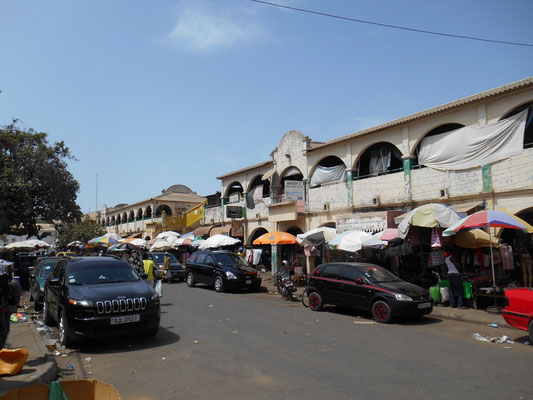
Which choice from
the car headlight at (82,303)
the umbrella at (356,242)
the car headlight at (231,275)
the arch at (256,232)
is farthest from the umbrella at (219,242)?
the car headlight at (82,303)

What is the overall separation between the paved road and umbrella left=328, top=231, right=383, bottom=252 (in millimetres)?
4488

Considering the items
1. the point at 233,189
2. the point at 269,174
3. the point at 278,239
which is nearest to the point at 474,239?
the point at 278,239

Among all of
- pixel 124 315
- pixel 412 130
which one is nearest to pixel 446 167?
pixel 412 130

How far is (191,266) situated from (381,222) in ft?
32.5

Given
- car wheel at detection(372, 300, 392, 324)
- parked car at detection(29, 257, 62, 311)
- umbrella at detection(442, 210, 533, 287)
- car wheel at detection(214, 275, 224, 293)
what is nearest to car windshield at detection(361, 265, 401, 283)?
car wheel at detection(372, 300, 392, 324)

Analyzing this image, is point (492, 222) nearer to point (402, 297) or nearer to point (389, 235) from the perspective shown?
point (402, 297)

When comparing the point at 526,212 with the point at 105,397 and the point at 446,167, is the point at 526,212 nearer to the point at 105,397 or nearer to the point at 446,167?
the point at 446,167

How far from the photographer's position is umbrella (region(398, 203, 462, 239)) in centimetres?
1296

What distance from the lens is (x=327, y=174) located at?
2181 cm

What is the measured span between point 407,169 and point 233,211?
13344 mm

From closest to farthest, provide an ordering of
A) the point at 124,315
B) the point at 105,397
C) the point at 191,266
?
1. the point at 105,397
2. the point at 124,315
3. the point at 191,266

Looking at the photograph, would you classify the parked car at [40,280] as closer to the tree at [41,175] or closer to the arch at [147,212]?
the tree at [41,175]

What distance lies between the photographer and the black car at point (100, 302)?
24.6 feet

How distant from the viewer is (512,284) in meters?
12.5
